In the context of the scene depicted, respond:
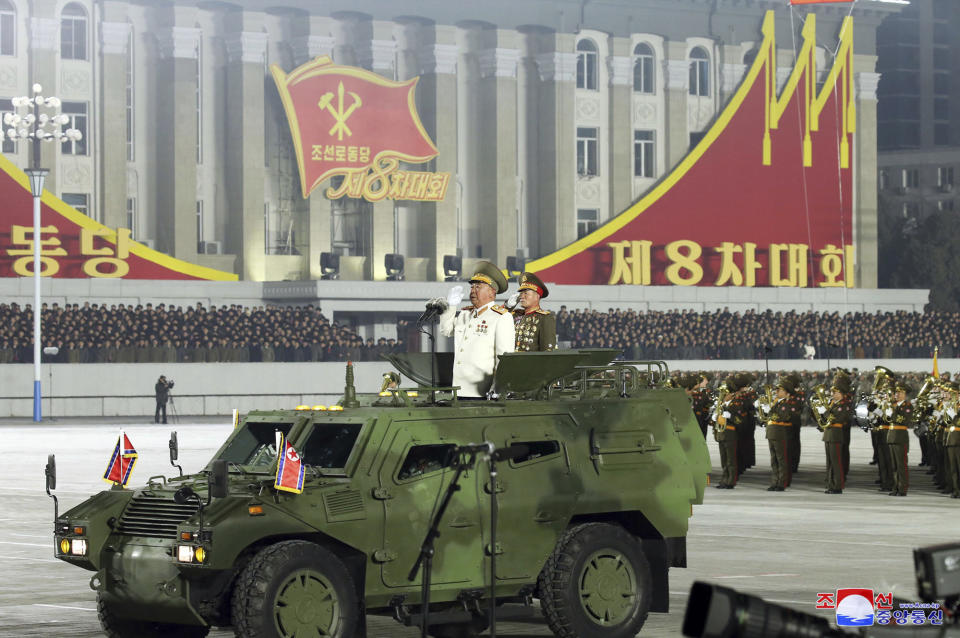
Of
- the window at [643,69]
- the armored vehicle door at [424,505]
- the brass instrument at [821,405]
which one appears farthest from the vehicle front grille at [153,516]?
the window at [643,69]

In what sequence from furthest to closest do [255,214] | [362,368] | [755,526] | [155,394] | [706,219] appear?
[706,219]
[255,214]
[362,368]
[155,394]
[755,526]

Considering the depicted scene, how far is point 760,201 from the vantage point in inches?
2933

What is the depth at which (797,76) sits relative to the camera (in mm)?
75625

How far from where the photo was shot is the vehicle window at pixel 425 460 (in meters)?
11.5

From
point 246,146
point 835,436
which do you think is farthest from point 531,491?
point 246,146

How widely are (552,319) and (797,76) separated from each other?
63714mm

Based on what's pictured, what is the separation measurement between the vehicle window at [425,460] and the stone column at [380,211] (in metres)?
55.4

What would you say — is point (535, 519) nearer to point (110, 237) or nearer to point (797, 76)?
point (110, 237)

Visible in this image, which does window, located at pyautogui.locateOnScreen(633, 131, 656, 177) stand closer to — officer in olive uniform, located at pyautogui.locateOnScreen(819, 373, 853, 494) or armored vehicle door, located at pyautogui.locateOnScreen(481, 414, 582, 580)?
officer in olive uniform, located at pyautogui.locateOnScreen(819, 373, 853, 494)

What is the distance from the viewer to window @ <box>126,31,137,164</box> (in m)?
63.0

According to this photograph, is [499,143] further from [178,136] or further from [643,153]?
[178,136]

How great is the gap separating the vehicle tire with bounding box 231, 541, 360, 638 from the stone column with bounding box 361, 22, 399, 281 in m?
56.3

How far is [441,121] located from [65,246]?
16.2 meters

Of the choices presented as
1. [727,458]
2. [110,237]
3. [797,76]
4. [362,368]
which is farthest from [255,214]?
[727,458]
